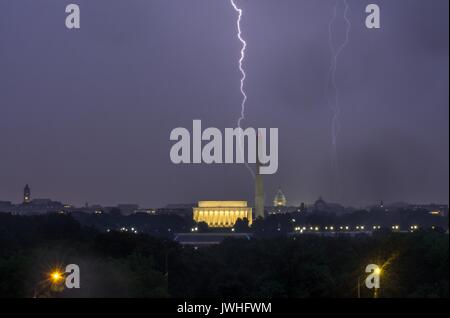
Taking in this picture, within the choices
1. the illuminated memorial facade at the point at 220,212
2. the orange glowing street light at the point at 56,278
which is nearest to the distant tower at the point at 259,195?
the illuminated memorial facade at the point at 220,212

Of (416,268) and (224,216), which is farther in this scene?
(224,216)

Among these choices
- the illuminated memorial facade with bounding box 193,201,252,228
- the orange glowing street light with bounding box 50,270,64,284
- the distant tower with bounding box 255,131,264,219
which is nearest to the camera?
the orange glowing street light with bounding box 50,270,64,284

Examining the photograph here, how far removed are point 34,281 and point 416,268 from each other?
20.8m

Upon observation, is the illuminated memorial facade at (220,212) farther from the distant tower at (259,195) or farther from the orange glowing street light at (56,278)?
the orange glowing street light at (56,278)

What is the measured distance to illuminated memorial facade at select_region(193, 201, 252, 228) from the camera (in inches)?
6619

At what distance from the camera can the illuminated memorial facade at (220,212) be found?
16812 centimetres

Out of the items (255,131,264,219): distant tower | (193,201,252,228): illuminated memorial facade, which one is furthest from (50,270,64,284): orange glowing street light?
(193,201,252,228): illuminated memorial facade

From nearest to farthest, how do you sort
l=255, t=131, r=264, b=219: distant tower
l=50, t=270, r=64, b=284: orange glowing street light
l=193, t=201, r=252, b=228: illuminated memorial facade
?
l=50, t=270, r=64, b=284: orange glowing street light, l=255, t=131, r=264, b=219: distant tower, l=193, t=201, r=252, b=228: illuminated memorial facade

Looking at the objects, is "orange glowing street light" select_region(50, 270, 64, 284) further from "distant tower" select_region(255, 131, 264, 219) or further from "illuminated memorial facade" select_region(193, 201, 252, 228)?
"illuminated memorial facade" select_region(193, 201, 252, 228)
